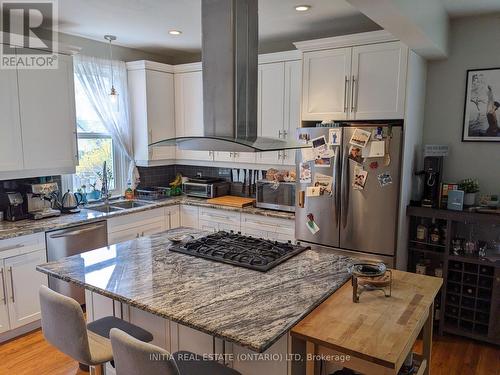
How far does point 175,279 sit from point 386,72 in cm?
227

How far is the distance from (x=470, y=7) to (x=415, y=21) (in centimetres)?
109

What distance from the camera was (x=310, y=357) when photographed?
1604 millimetres

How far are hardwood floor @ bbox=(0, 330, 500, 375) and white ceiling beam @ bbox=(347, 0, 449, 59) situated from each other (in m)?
2.30

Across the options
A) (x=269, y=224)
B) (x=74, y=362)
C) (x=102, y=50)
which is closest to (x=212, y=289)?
(x=74, y=362)

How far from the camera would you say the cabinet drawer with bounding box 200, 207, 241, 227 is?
3.93m

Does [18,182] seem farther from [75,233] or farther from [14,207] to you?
[75,233]

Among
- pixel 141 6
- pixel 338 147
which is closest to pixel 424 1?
pixel 338 147

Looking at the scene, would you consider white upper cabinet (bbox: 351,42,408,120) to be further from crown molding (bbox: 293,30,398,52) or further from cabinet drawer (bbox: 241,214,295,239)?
cabinet drawer (bbox: 241,214,295,239)

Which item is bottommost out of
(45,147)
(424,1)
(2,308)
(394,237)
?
(2,308)

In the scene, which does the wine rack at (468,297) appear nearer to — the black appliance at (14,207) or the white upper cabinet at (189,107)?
the white upper cabinet at (189,107)

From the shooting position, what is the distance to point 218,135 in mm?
2244

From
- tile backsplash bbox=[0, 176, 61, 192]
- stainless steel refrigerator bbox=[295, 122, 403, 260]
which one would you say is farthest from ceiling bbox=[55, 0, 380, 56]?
tile backsplash bbox=[0, 176, 61, 192]

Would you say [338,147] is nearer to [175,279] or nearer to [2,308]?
[175,279]

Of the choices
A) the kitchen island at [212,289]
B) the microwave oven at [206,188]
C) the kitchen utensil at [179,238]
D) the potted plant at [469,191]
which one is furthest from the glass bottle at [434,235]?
the microwave oven at [206,188]
